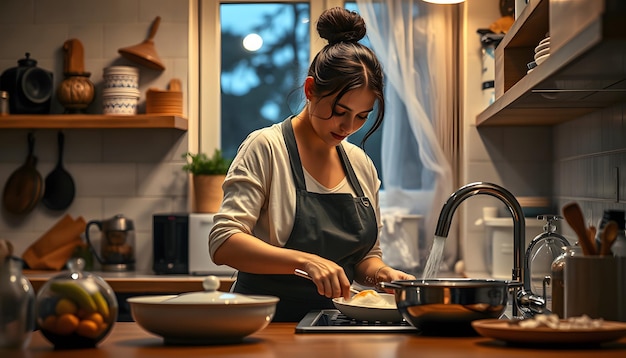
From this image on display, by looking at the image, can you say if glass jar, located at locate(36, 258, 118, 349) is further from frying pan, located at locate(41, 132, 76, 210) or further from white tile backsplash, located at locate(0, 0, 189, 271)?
frying pan, located at locate(41, 132, 76, 210)

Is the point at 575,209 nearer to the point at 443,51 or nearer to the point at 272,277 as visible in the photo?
the point at 272,277

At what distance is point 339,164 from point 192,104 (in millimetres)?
1705

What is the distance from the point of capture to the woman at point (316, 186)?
85.3 inches

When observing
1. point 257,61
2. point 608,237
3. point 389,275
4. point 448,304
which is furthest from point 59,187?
point 608,237

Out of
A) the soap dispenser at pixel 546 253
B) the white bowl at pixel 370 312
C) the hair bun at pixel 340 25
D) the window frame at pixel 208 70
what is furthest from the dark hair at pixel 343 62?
the window frame at pixel 208 70

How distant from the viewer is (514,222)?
190 cm

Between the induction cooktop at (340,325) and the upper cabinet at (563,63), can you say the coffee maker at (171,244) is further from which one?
the induction cooktop at (340,325)

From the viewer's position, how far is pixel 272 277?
2.22 metres

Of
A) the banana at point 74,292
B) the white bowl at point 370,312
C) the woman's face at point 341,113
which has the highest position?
the woman's face at point 341,113

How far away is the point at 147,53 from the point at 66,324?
8.21 ft

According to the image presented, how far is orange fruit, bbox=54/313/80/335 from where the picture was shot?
139cm

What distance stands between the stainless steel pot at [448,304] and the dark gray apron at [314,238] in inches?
25.8

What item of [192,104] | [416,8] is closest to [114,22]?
[192,104]

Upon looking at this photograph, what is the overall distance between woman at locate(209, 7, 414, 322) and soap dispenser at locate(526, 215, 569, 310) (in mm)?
340
